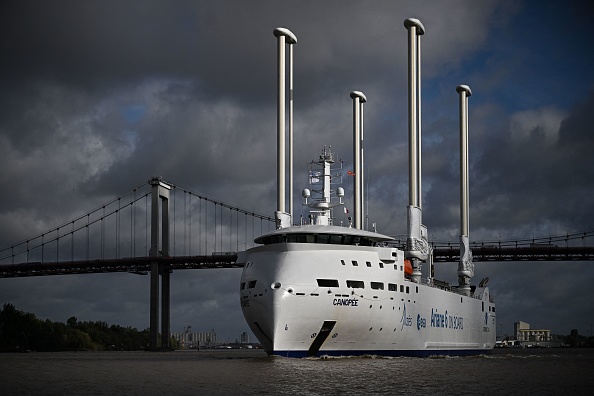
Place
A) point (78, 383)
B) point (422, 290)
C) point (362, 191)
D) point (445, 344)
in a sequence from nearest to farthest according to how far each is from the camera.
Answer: point (78, 383)
point (422, 290)
point (445, 344)
point (362, 191)

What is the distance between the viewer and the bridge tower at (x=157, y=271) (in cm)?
8813

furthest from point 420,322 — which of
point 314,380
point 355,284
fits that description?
point 314,380

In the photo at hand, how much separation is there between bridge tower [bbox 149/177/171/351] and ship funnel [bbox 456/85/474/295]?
3621 cm

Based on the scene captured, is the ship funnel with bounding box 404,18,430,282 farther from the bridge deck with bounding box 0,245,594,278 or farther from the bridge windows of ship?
the bridge deck with bounding box 0,245,594,278

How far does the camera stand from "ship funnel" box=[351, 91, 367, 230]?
195 ft

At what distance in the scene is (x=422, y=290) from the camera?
46.6m

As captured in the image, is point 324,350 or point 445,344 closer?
point 324,350

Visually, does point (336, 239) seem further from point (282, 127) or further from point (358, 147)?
point (358, 147)

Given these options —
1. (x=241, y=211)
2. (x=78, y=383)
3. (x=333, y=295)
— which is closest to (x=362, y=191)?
(x=333, y=295)

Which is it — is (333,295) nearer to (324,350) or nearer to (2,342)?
(324,350)

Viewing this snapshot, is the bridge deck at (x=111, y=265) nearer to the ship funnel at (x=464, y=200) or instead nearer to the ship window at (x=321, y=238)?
the ship funnel at (x=464, y=200)

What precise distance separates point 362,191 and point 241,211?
42250mm

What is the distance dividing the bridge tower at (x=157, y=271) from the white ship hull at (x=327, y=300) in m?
47.5

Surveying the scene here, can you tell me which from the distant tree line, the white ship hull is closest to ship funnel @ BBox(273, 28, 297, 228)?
the white ship hull
